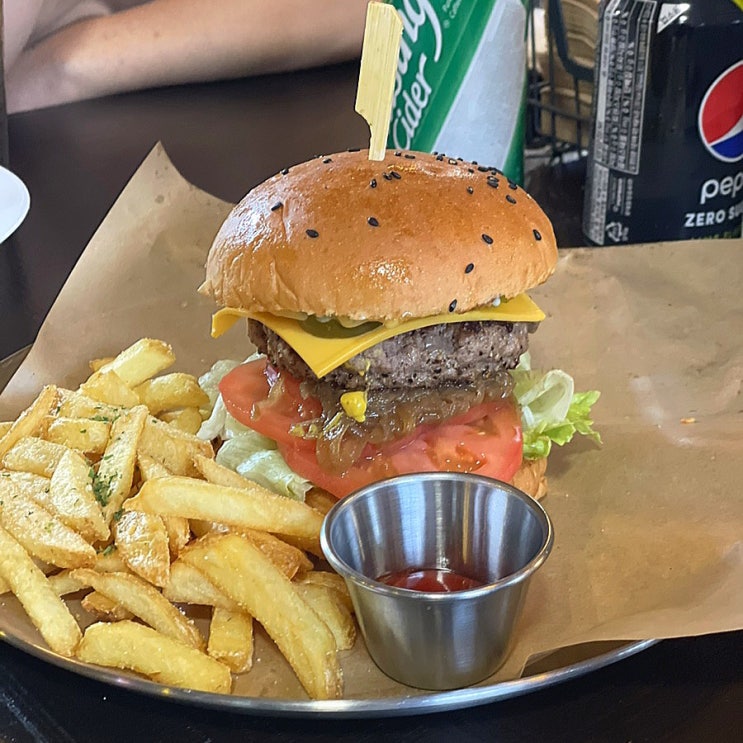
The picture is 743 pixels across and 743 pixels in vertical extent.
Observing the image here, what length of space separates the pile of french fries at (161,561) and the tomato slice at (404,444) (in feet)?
0.61

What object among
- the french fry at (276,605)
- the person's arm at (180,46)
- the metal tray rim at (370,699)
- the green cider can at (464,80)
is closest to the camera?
the metal tray rim at (370,699)

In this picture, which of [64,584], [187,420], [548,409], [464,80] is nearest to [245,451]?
[187,420]

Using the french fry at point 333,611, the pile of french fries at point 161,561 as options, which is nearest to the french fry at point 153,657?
the pile of french fries at point 161,561

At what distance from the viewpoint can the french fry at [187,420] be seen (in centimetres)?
238

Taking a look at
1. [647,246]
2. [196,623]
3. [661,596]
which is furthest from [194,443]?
[647,246]

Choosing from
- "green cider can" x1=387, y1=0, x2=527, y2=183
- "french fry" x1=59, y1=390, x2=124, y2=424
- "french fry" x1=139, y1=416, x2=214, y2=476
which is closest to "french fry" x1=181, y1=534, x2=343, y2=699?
"french fry" x1=139, y1=416, x2=214, y2=476

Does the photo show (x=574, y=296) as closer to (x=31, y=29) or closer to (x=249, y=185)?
(x=249, y=185)

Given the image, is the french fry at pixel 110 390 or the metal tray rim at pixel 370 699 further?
the french fry at pixel 110 390

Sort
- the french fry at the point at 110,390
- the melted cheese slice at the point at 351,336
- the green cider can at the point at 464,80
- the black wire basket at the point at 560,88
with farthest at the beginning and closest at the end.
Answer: the black wire basket at the point at 560,88 → the green cider can at the point at 464,80 → the french fry at the point at 110,390 → the melted cheese slice at the point at 351,336

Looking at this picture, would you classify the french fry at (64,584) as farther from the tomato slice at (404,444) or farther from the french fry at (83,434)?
the tomato slice at (404,444)

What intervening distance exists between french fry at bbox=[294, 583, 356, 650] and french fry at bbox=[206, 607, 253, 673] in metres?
0.12

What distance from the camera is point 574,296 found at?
9.56 feet

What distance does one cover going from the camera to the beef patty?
2.00 metres

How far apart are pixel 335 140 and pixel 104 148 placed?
112cm
